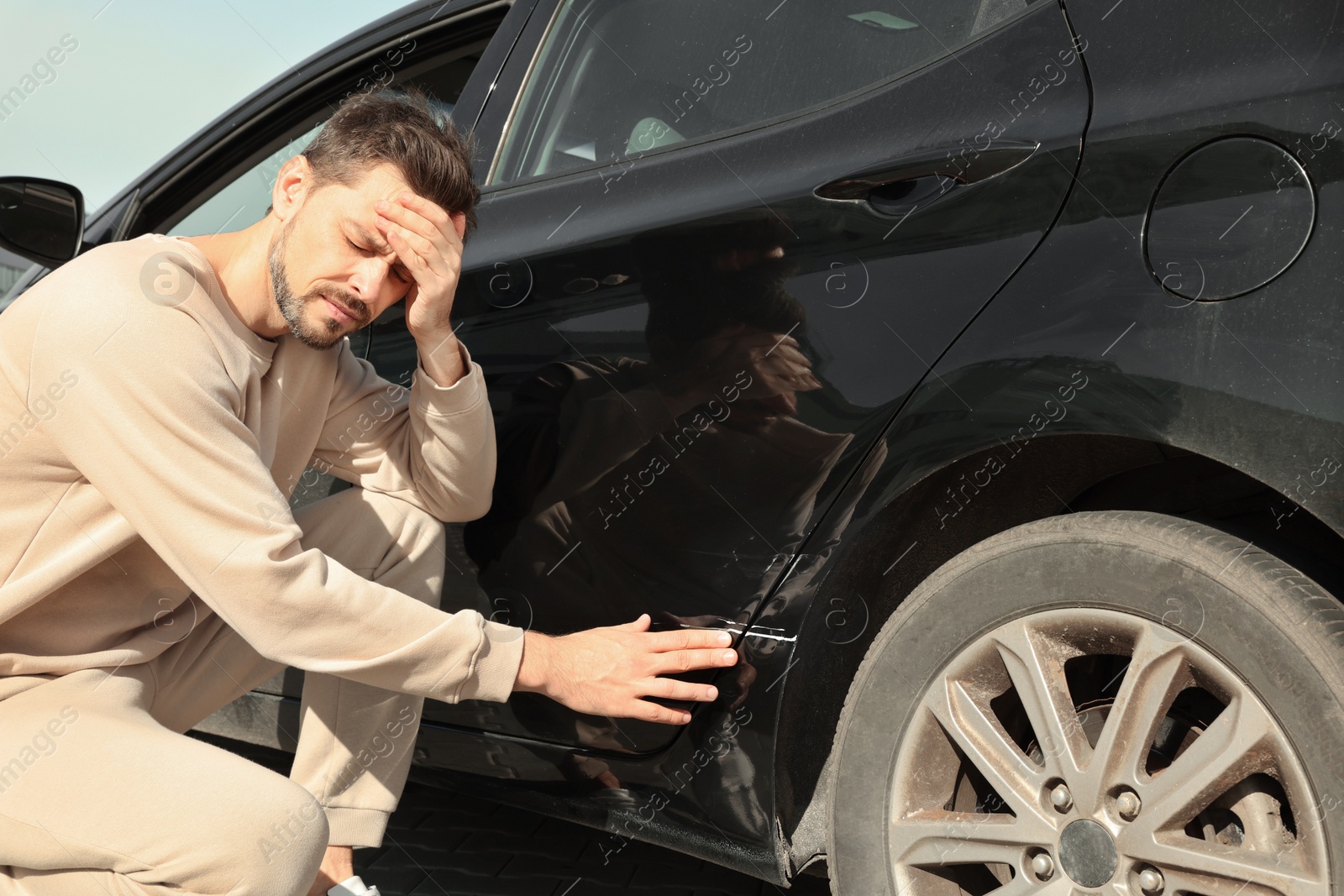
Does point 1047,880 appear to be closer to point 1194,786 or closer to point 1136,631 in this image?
point 1194,786

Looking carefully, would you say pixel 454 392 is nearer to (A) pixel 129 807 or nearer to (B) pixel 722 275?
(B) pixel 722 275

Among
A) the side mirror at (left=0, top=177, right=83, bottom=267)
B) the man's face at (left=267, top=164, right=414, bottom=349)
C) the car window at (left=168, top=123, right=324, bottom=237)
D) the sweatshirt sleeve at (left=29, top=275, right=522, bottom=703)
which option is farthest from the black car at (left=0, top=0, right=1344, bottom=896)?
the side mirror at (left=0, top=177, right=83, bottom=267)

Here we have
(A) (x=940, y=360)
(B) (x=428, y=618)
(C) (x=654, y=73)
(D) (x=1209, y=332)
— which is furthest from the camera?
(C) (x=654, y=73)

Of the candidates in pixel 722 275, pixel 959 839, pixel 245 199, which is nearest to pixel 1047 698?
pixel 959 839

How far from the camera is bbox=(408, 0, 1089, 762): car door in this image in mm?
1419

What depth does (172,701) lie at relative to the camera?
74.8 inches

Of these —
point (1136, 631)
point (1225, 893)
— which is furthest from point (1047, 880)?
point (1136, 631)

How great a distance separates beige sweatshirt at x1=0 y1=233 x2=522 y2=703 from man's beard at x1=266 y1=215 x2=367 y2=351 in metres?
0.08

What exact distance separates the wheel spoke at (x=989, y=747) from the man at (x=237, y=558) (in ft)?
1.08

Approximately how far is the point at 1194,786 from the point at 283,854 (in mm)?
1166

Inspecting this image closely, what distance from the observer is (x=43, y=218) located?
2559 millimetres

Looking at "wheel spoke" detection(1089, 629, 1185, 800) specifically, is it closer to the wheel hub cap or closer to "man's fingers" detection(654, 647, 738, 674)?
the wheel hub cap

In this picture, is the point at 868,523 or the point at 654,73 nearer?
the point at 868,523

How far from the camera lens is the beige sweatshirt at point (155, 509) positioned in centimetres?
152
